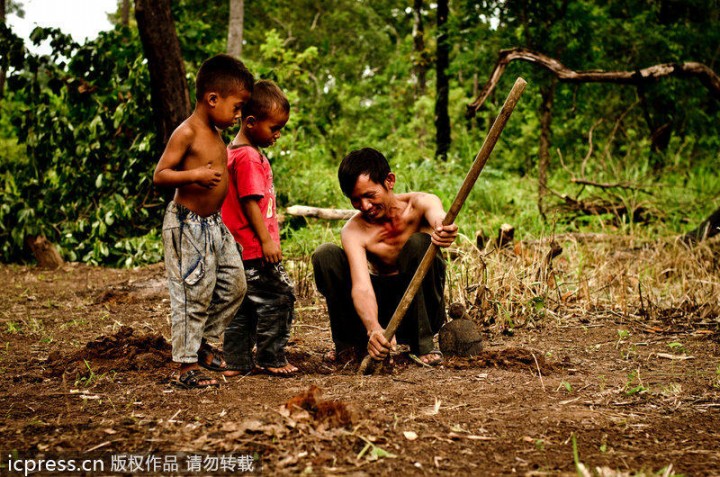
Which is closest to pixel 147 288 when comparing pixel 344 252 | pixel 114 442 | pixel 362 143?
pixel 344 252

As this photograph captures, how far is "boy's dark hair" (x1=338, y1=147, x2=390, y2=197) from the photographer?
119 inches

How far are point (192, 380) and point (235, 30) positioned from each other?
27.2ft

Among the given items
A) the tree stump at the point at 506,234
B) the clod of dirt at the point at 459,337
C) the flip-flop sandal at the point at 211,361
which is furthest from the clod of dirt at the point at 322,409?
the tree stump at the point at 506,234

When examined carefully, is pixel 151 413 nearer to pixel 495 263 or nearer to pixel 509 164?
pixel 495 263

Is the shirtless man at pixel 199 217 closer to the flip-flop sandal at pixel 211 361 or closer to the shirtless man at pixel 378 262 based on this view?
the flip-flop sandal at pixel 211 361

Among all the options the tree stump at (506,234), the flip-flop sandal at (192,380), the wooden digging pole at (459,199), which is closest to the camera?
the wooden digging pole at (459,199)

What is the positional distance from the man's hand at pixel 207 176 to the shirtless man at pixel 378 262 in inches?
24.4

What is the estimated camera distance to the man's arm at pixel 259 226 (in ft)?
9.48

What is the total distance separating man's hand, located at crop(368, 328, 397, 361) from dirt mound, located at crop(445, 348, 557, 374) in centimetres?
36

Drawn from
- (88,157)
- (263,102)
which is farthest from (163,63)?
(263,102)

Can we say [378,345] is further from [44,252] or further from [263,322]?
[44,252]

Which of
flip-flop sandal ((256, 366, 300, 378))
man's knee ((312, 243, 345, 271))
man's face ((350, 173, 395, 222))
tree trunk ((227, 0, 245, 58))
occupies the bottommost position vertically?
flip-flop sandal ((256, 366, 300, 378))

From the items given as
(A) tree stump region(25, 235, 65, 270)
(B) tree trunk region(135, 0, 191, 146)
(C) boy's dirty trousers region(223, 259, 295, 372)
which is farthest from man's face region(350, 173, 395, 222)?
(A) tree stump region(25, 235, 65, 270)

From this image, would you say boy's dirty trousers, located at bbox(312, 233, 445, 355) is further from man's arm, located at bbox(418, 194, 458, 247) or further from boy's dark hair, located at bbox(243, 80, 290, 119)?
boy's dark hair, located at bbox(243, 80, 290, 119)
